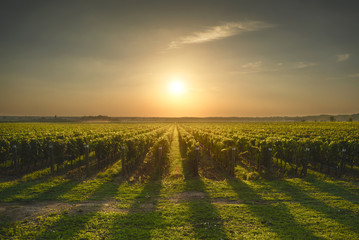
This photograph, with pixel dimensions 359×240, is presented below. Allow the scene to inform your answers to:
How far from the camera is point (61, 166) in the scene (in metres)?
14.4

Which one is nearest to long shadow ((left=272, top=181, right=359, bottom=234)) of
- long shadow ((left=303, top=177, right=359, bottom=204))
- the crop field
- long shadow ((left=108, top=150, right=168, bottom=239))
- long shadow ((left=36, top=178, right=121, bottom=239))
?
the crop field

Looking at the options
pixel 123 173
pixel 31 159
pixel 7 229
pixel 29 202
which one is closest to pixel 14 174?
pixel 31 159

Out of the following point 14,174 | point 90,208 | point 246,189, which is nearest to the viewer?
point 90,208

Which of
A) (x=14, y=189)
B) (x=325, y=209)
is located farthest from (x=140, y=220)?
(x=14, y=189)

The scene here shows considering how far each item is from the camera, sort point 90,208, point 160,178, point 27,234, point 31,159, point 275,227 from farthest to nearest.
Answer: point 31,159, point 160,178, point 90,208, point 275,227, point 27,234

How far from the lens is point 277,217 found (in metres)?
6.70

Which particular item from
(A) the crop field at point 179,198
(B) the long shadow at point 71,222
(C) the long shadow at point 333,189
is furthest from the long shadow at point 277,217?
(B) the long shadow at point 71,222

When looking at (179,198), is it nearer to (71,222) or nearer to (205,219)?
(205,219)

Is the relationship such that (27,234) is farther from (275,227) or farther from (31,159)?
(31,159)

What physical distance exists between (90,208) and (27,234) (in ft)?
6.77

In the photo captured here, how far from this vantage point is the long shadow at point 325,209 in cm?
636

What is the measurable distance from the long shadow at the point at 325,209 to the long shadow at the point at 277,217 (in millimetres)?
1184

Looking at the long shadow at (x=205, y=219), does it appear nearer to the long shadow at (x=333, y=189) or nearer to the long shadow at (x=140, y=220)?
the long shadow at (x=140, y=220)

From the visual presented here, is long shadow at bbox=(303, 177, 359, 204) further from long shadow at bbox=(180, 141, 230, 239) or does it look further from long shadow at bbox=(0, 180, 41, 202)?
long shadow at bbox=(0, 180, 41, 202)
